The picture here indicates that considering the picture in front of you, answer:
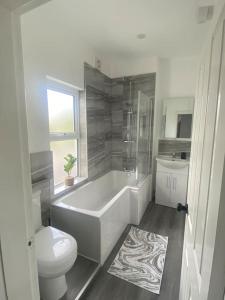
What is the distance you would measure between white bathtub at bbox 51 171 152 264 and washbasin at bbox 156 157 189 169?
50 cm

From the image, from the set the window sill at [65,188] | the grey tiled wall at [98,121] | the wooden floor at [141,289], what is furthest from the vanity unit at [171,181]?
the window sill at [65,188]

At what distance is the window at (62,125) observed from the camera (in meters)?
2.15

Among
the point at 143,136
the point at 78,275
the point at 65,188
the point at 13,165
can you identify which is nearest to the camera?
the point at 13,165

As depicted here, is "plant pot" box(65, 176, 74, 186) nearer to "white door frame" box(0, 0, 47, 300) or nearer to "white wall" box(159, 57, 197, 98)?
"white door frame" box(0, 0, 47, 300)

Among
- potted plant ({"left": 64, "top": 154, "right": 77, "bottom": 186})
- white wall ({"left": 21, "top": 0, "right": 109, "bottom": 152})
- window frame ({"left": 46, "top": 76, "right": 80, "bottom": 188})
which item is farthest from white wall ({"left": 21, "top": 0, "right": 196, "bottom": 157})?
potted plant ({"left": 64, "top": 154, "right": 77, "bottom": 186})

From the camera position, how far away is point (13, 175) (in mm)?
647

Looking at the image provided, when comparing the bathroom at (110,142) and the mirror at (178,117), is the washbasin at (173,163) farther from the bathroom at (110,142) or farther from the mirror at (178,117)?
the mirror at (178,117)

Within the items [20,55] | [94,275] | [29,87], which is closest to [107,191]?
[94,275]

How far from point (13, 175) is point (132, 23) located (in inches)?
87.7

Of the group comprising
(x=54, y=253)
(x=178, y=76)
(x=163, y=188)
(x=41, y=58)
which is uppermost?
Result: (x=178, y=76)

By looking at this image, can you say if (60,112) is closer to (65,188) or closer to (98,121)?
(98,121)

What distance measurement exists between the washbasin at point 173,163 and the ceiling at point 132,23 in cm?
186

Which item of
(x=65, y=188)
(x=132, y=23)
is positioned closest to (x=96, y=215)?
(x=65, y=188)

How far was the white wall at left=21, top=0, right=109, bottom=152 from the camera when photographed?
5.38 ft
